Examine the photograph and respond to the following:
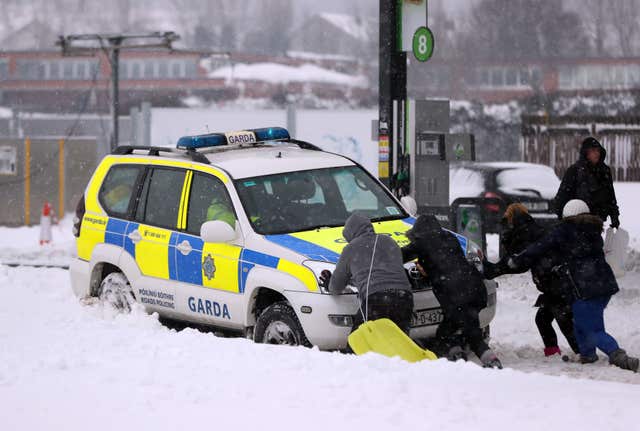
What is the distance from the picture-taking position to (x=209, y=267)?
9.10 meters

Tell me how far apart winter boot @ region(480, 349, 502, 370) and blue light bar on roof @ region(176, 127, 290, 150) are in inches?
130

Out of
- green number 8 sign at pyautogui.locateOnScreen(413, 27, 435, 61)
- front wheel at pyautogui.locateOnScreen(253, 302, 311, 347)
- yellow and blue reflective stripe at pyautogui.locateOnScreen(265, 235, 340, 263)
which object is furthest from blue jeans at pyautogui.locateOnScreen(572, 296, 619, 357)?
green number 8 sign at pyautogui.locateOnScreen(413, 27, 435, 61)

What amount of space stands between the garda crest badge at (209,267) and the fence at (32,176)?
2185 cm

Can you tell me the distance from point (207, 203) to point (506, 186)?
35.4ft

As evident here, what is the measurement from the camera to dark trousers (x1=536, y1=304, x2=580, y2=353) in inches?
367

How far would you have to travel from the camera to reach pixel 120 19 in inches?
5005

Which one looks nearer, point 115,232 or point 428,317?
point 428,317

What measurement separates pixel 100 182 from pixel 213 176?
5.32ft

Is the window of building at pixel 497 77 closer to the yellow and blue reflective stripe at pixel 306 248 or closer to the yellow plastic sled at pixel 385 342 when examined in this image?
the yellow and blue reflective stripe at pixel 306 248

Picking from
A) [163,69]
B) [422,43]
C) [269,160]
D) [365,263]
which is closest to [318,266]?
[365,263]

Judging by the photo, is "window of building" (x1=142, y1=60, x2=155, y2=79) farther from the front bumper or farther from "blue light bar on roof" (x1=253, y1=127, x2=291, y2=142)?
the front bumper

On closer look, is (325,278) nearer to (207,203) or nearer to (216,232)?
(216,232)

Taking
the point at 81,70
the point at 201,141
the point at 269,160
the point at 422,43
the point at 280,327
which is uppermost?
the point at 81,70

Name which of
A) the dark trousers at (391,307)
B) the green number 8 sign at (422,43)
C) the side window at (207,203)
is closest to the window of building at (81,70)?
the green number 8 sign at (422,43)
